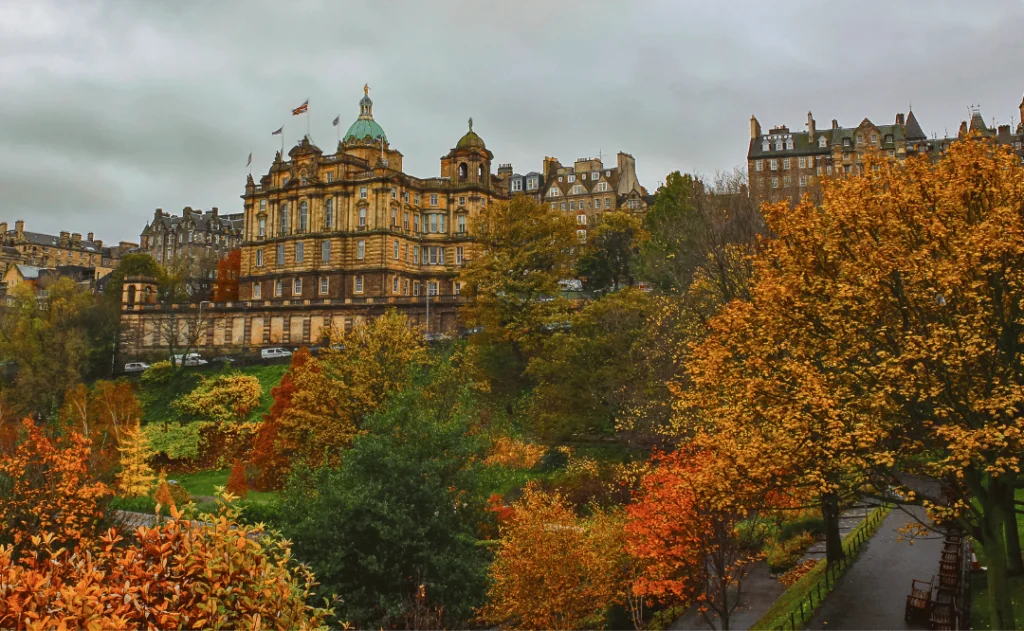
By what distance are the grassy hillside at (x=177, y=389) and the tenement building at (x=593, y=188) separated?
5430 centimetres

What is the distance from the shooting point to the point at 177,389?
207 feet

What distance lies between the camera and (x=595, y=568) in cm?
2372

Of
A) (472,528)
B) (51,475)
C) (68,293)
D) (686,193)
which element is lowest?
(472,528)

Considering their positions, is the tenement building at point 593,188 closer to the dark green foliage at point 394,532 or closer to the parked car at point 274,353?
the parked car at point 274,353

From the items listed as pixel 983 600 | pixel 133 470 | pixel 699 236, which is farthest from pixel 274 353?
pixel 983 600

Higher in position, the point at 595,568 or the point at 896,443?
the point at 896,443

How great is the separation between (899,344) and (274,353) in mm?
57726

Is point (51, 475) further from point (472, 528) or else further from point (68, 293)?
point (68, 293)

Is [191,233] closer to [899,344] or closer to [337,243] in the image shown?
[337,243]

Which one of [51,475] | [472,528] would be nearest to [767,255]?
[472,528]

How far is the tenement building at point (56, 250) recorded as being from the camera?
155625 mm

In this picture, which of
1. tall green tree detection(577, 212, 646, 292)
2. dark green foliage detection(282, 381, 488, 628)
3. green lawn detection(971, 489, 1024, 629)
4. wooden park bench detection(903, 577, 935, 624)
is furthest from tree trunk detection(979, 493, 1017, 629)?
tall green tree detection(577, 212, 646, 292)

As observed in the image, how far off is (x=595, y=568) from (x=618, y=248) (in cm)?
4391

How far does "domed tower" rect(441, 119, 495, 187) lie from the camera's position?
259 ft
